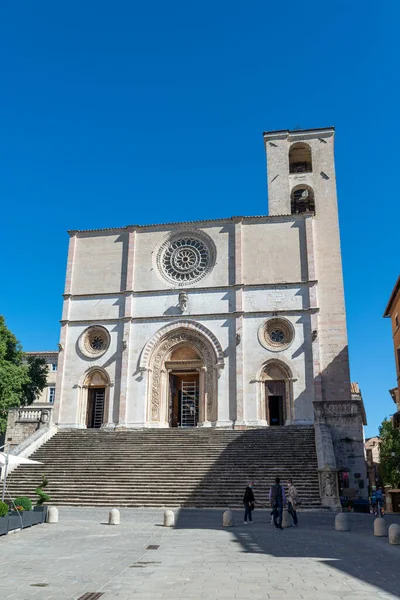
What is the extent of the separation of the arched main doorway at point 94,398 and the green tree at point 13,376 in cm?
333

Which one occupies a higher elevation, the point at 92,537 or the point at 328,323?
the point at 328,323

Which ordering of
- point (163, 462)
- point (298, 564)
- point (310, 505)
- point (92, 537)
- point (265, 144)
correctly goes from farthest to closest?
point (265, 144)
point (163, 462)
point (310, 505)
point (92, 537)
point (298, 564)

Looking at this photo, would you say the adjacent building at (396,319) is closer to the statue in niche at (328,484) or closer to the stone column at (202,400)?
the statue in niche at (328,484)

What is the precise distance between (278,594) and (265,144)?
32.3 m

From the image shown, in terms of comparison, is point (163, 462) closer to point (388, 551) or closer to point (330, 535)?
point (330, 535)

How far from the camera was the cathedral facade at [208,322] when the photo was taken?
29328 mm

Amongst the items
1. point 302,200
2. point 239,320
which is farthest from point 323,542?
point 302,200

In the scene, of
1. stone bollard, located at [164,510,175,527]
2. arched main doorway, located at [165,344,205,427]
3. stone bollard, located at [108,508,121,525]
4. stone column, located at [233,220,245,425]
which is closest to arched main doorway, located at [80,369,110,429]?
arched main doorway, located at [165,344,205,427]

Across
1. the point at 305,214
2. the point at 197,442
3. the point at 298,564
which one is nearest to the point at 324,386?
the point at 197,442

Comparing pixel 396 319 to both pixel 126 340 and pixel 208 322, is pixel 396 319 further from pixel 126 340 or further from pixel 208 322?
pixel 126 340

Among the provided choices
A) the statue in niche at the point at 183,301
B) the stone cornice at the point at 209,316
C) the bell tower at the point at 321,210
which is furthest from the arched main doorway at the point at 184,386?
the bell tower at the point at 321,210

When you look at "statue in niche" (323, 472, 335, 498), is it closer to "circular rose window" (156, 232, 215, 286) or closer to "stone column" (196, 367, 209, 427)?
"stone column" (196, 367, 209, 427)

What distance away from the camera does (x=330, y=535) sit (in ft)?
45.2

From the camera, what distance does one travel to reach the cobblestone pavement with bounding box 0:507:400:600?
306 inches
